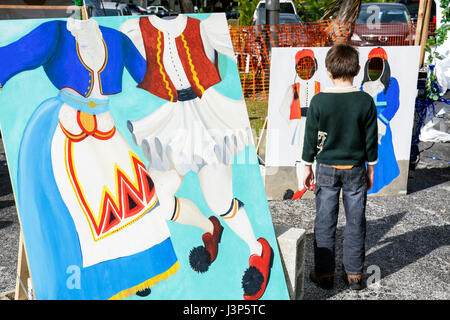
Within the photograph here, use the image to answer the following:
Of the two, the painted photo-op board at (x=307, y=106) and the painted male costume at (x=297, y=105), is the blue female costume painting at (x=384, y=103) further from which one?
the painted male costume at (x=297, y=105)

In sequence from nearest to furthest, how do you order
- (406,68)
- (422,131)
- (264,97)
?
(406,68) < (422,131) < (264,97)

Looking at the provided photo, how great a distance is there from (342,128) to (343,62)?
42cm

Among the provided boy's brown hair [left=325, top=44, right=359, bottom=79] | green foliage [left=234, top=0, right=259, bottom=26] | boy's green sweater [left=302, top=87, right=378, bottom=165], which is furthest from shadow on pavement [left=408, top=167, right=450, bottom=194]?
green foliage [left=234, top=0, right=259, bottom=26]

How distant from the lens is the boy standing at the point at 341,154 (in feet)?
10.2

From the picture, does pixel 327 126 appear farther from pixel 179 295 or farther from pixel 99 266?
pixel 99 266

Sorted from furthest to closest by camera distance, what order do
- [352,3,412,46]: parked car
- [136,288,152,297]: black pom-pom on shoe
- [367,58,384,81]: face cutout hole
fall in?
[352,3,412,46]: parked car
[367,58,384,81]: face cutout hole
[136,288,152,297]: black pom-pom on shoe

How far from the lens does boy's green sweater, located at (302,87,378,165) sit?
122 inches

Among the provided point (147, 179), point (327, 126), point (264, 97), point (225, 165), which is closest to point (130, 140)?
point (147, 179)

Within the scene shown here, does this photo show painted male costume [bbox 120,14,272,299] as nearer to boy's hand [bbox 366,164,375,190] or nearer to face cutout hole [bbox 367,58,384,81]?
boy's hand [bbox 366,164,375,190]

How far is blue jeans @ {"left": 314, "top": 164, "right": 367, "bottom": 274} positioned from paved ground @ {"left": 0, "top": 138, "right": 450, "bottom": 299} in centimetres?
28

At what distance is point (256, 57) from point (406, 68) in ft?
14.2

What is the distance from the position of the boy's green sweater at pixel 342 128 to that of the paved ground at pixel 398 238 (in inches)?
37.9

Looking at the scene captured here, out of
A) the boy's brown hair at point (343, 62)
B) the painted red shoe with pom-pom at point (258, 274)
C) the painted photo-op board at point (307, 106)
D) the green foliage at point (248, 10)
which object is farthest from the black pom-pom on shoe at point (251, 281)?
the green foliage at point (248, 10)

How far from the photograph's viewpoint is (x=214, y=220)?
2.65m
